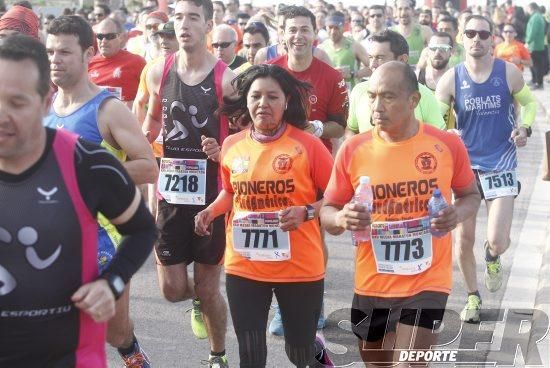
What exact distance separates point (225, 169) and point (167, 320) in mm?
2107

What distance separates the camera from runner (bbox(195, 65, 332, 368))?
5.30 m

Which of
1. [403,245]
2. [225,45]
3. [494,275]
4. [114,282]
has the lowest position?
[494,275]

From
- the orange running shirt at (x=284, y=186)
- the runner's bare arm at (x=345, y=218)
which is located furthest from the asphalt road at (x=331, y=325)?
the runner's bare arm at (x=345, y=218)

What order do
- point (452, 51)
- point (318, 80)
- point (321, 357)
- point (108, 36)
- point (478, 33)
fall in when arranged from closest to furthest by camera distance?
1. point (321, 357)
2. point (318, 80)
3. point (478, 33)
4. point (108, 36)
5. point (452, 51)

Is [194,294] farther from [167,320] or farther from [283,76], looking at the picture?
[283,76]

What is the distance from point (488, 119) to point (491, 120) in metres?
0.02

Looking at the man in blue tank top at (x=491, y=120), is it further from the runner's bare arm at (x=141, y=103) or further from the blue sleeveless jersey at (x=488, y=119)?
the runner's bare arm at (x=141, y=103)

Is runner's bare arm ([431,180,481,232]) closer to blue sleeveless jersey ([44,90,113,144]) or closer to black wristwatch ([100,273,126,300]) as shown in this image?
blue sleeveless jersey ([44,90,113,144])

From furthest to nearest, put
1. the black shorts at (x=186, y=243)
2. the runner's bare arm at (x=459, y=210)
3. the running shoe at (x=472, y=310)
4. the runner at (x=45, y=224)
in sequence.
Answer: the running shoe at (x=472, y=310), the black shorts at (x=186, y=243), the runner's bare arm at (x=459, y=210), the runner at (x=45, y=224)

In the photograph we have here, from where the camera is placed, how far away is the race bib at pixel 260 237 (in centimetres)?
536

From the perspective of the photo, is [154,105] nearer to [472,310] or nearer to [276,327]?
[276,327]

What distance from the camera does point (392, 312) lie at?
4992mm

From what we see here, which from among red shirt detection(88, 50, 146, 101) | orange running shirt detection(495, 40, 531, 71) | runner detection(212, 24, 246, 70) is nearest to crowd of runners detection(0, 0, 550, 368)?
red shirt detection(88, 50, 146, 101)

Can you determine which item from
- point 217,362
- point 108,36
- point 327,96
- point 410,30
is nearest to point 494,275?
point 327,96
